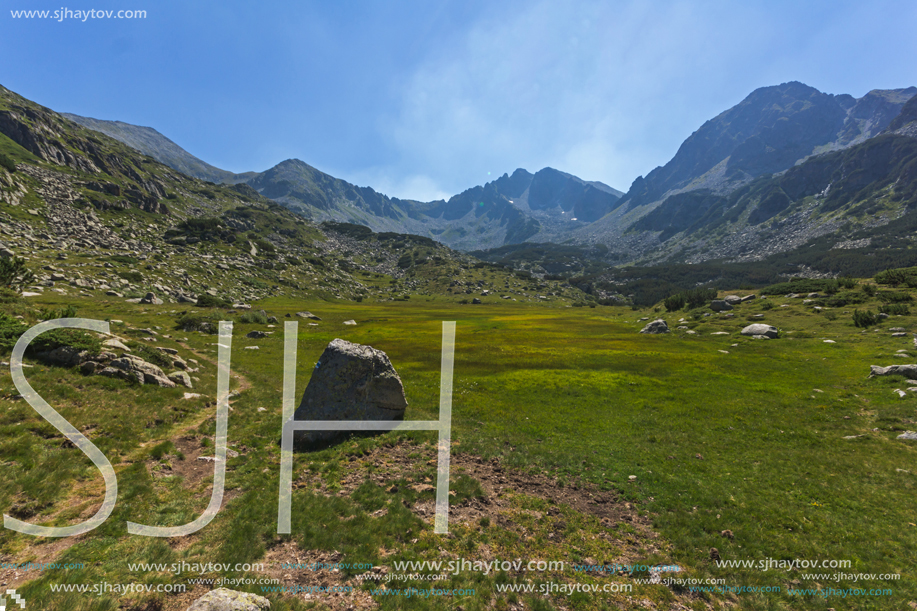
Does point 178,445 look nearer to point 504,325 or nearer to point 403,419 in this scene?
point 403,419

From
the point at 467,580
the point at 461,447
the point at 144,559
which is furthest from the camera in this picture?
the point at 461,447

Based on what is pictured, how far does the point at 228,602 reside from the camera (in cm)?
773

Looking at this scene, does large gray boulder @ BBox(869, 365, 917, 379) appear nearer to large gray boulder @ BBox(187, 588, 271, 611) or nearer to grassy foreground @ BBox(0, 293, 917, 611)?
grassy foreground @ BBox(0, 293, 917, 611)

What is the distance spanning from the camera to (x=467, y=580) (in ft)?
34.2

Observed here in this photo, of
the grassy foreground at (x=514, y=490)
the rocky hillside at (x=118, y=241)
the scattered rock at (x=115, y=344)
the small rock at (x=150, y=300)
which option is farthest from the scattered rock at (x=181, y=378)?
the rocky hillside at (x=118, y=241)

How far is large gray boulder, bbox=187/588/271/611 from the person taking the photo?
7492 millimetres

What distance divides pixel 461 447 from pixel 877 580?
1704 cm

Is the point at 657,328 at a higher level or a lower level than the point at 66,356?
lower

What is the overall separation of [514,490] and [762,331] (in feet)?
183

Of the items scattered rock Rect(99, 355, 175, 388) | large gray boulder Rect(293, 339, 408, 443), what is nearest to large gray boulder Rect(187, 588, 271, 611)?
large gray boulder Rect(293, 339, 408, 443)

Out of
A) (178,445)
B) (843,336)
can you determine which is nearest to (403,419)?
(178,445)

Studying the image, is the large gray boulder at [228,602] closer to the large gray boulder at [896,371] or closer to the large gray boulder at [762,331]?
the large gray boulder at [896,371]

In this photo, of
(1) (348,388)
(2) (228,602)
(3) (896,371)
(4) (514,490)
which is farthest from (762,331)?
(2) (228,602)

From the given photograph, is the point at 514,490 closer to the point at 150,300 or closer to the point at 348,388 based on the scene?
the point at 348,388
